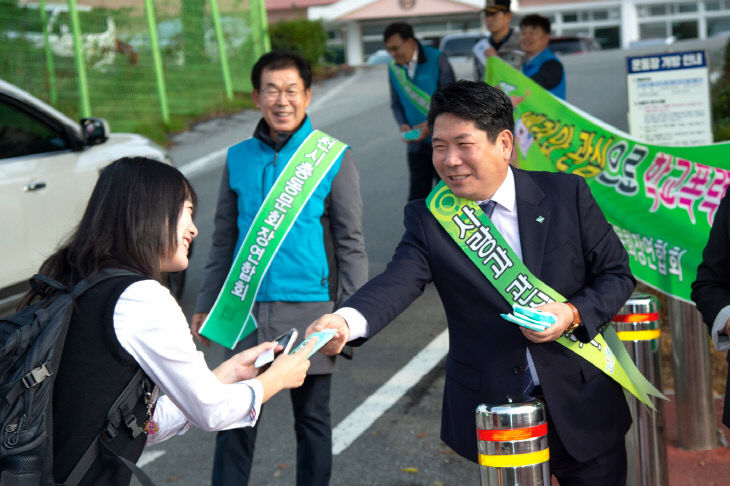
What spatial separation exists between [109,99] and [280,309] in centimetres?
1172

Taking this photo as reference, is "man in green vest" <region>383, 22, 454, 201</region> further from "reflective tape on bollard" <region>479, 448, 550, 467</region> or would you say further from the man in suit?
"reflective tape on bollard" <region>479, 448, 550, 467</region>

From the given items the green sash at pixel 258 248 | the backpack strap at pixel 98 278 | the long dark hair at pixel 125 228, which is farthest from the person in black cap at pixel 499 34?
the backpack strap at pixel 98 278

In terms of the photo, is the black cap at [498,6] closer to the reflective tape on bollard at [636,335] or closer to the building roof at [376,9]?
the reflective tape on bollard at [636,335]

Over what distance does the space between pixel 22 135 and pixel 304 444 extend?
378cm

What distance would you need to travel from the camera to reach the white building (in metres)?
41.1

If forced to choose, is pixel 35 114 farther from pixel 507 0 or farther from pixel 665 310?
pixel 665 310

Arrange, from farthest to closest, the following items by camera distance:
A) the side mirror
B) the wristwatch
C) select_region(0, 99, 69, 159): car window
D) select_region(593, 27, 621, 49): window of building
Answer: select_region(593, 27, 621, 49): window of building < the side mirror < select_region(0, 99, 69, 159): car window < the wristwatch

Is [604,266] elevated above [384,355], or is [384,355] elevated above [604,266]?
[604,266]

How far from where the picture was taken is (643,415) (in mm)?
4137

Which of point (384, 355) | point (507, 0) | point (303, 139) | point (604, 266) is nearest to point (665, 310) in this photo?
point (384, 355)

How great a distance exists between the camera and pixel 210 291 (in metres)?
4.52

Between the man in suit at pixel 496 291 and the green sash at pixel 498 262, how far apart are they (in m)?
0.03

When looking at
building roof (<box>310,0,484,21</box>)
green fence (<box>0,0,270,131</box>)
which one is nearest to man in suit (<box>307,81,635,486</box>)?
green fence (<box>0,0,270,131</box>)

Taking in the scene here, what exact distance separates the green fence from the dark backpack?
1244cm
